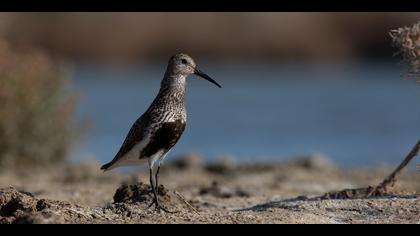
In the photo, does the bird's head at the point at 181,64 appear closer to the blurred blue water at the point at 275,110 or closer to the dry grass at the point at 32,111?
the dry grass at the point at 32,111

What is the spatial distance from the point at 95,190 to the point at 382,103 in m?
17.1

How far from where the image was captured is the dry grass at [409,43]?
27.0 ft

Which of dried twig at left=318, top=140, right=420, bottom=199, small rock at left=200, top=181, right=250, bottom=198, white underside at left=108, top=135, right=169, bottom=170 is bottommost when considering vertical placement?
dried twig at left=318, top=140, right=420, bottom=199

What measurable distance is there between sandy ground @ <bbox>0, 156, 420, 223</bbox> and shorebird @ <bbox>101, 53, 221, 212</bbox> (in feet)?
0.94

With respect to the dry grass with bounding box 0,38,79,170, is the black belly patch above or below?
below

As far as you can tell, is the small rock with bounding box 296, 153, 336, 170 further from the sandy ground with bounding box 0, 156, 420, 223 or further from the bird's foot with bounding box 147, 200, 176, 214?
the bird's foot with bounding box 147, 200, 176, 214

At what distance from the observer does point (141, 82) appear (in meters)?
34.2

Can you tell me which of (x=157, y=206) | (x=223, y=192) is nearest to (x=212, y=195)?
(x=223, y=192)

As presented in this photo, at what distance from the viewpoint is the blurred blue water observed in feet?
65.0

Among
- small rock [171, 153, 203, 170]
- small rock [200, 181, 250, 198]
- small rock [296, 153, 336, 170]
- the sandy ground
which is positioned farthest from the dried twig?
small rock [171, 153, 203, 170]

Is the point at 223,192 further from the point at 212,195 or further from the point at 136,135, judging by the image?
the point at 136,135

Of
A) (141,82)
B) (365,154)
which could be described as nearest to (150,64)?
(141,82)

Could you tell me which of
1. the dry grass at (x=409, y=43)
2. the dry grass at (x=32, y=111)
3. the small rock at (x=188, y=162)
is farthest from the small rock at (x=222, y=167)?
the dry grass at (x=409, y=43)
